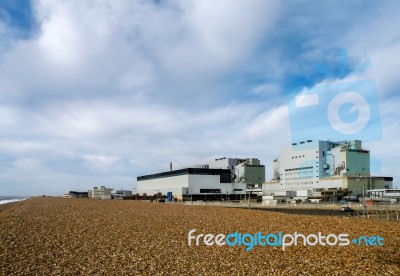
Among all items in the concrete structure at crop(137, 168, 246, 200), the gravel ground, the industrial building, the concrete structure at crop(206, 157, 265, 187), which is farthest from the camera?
the concrete structure at crop(206, 157, 265, 187)

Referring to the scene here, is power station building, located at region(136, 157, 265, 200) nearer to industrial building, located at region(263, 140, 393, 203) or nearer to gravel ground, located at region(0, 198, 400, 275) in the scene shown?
industrial building, located at region(263, 140, 393, 203)

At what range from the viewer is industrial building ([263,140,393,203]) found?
158m

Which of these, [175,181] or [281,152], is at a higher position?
[281,152]

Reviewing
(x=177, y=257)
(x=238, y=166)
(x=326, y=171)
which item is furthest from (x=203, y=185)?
(x=177, y=257)

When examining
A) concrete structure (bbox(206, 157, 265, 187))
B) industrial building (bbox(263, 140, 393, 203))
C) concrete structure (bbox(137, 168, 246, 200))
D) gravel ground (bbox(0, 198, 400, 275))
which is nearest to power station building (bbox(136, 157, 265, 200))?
concrete structure (bbox(137, 168, 246, 200))

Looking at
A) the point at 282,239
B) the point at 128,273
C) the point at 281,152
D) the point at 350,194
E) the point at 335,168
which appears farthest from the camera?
the point at 281,152

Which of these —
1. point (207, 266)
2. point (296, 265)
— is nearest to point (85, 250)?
point (207, 266)

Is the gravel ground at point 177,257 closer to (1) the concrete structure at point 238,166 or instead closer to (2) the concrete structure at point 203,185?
(2) the concrete structure at point 203,185

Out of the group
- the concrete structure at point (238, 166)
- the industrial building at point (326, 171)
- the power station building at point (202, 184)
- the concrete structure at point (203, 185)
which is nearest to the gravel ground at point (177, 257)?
the power station building at point (202, 184)

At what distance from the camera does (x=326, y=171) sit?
560 feet

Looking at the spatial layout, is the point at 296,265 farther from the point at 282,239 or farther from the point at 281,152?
the point at 281,152

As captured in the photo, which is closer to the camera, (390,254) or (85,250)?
(390,254)

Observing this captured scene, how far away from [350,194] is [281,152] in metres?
46.4

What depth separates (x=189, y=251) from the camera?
17.3 metres
